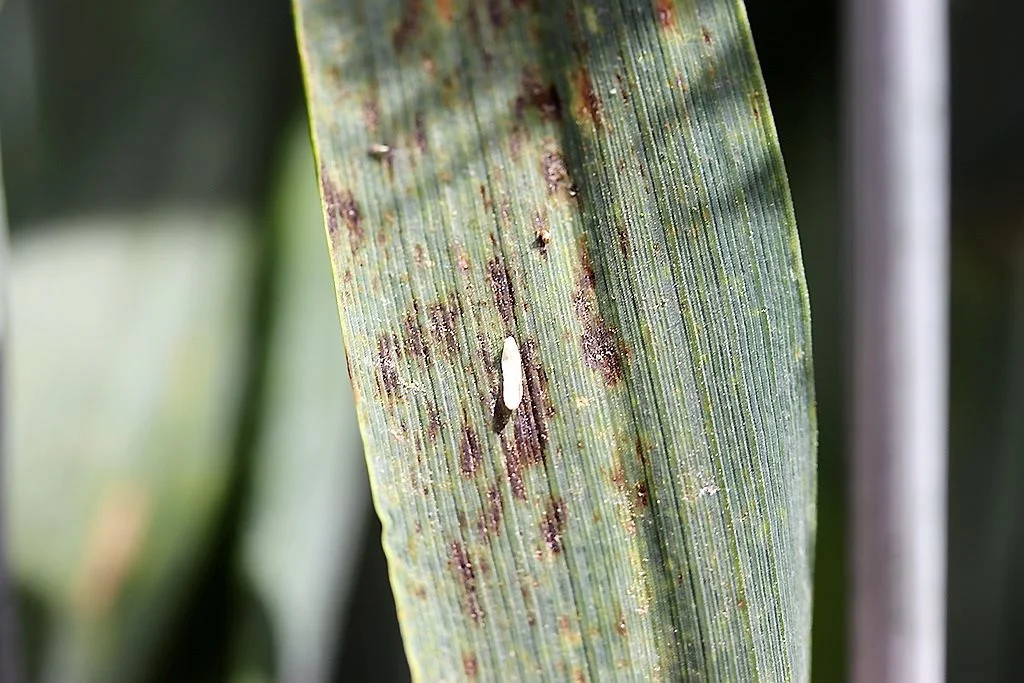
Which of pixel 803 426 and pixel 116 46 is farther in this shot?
pixel 116 46

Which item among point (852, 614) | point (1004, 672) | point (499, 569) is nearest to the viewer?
point (499, 569)

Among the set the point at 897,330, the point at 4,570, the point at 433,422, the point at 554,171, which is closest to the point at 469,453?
the point at 433,422

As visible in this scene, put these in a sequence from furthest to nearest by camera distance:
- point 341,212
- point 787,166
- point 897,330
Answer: point 787,166 < point 897,330 < point 341,212

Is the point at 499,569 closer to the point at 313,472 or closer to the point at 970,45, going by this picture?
the point at 313,472

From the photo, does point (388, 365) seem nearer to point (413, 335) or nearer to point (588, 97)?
point (413, 335)

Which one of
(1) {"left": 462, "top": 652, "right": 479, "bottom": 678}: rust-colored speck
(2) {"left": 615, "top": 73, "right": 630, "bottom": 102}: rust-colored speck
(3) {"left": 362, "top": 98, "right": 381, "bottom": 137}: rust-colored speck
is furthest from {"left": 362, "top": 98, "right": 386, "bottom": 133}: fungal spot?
(1) {"left": 462, "top": 652, "right": 479, "bottom": 678}: rust-colored speck

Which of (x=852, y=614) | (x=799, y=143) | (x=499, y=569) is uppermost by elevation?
(x=799, y=143)

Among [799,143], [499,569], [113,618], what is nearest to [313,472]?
[113,618]
